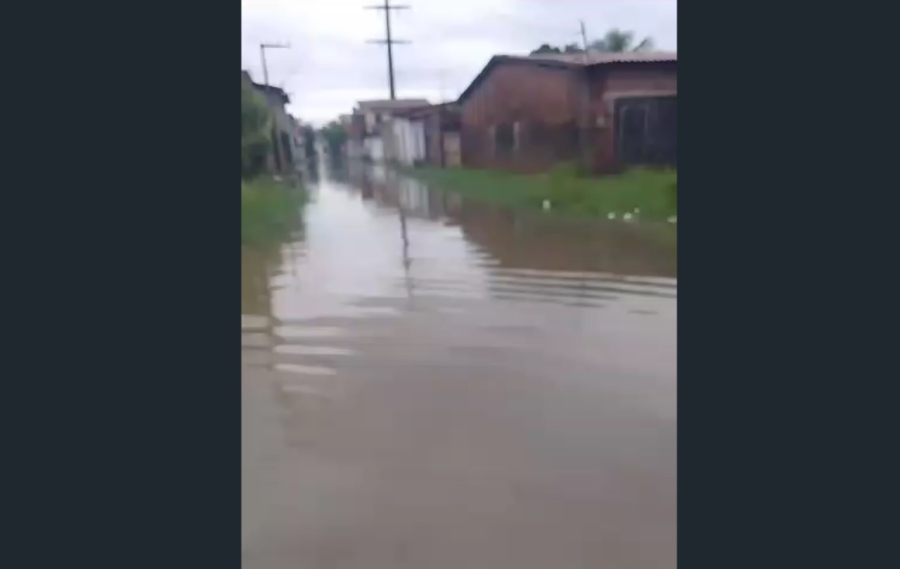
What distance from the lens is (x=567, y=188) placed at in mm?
8742

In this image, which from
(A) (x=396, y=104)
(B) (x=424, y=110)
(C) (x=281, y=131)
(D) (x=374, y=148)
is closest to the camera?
(C) (x=281, y=131)

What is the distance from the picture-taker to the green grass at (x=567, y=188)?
727 cm

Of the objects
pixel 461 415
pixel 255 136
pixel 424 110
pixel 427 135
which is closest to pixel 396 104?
pixel 424 110

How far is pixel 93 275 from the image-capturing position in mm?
1001

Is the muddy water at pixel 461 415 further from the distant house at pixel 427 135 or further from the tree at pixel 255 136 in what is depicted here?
the distant house at pixel 427 135

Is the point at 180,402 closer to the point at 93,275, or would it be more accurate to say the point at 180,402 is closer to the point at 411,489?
the point at 93,275

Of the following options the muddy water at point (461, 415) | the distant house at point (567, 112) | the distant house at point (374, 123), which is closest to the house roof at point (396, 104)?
the distant house at point (374, 123)

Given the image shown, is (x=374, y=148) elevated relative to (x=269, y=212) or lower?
elevated

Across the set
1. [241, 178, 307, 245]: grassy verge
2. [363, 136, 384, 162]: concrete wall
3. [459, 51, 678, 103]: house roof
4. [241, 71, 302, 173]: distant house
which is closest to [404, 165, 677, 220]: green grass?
[363, 136, 384, 162]: concrete wall

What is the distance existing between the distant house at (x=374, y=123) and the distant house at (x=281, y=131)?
2.26 ft

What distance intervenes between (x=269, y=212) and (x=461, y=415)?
559 cm

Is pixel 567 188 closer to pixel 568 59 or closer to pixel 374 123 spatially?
pixel 568 59

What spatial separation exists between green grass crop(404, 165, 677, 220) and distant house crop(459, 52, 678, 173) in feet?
0.45

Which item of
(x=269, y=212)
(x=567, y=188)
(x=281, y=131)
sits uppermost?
(x=281, y=131)
